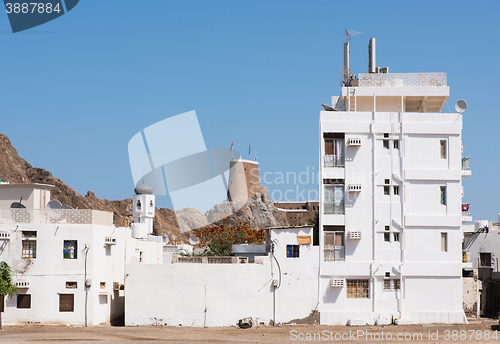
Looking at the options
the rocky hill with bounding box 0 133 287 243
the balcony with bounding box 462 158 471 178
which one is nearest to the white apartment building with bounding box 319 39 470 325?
the balcony with bounding box 462 158 471 178

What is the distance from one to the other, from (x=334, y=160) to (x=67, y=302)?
48.3 feet

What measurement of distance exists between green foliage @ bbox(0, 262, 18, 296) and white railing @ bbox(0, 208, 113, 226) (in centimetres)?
226

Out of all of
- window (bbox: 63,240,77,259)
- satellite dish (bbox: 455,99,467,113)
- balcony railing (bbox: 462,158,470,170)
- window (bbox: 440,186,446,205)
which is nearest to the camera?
window (bbox: 63,240,77,259)

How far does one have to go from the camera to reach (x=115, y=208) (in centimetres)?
12925

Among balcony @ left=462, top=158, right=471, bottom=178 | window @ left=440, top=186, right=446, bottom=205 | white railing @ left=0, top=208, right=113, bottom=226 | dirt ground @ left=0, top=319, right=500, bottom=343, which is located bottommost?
dirt ground @ left=0, top=319, right=500, bottom=343

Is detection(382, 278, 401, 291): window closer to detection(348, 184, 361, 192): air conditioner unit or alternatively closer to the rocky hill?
detection(348, 184, 361, 192): air conditioner unit

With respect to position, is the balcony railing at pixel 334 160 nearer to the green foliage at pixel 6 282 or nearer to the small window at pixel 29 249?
the small window at pixel 29 249

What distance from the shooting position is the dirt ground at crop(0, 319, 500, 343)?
25547 millimetres

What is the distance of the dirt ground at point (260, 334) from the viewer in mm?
25547

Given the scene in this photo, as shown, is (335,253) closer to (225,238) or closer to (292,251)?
(292,251)

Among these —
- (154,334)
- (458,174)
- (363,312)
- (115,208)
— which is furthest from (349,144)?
(115,208)

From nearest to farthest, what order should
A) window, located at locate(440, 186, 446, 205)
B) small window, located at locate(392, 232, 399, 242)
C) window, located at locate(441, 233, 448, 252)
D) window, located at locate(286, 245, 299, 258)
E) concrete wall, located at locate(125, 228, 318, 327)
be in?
concrete wall, located at locate(125, 228, 318, 327), window, located at locate(286, 245, 299, 258), small window, located at locate(392, 232, 399, 242), window, located at locate(441, 233, 448, 252), window, located at locate(440, 186, 446, 205)

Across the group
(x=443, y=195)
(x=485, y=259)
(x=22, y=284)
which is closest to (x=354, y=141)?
(x=443, y=195)

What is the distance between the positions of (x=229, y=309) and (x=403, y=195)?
33.7 feet
